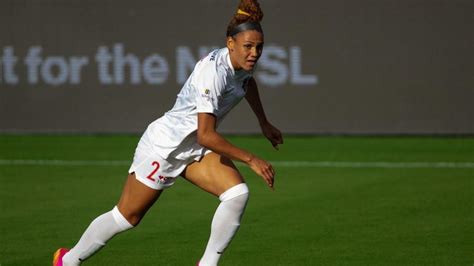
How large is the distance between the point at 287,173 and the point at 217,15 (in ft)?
13.2

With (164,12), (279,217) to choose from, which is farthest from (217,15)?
(279,217)

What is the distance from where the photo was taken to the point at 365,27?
1627 cm

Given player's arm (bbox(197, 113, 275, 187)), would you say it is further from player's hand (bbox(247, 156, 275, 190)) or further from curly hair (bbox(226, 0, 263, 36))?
curly hair (bbox(226, 0, 263, 36))

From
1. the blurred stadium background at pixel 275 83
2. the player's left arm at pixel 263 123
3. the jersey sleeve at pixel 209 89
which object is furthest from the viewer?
the blurred stadium background at pixel 275 83

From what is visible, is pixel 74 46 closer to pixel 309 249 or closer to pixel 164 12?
pixel 164 12

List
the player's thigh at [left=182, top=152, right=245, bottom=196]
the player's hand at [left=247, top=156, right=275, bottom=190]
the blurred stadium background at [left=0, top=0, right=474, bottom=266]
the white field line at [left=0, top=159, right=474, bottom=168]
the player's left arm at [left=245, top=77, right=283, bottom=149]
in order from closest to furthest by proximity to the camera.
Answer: the player's hand at [left=247, top=156, right=275, bottom=190], the player's thigh at [left=182, top=152, right=245, bottom=196], the player's left arm at [left=245, top=77, right=283, bottom=149], the white field line at [left=0, top=159, right=474, bottom=168], the blurred stadium background at [left=0, top=0, right=474, bottom=266]

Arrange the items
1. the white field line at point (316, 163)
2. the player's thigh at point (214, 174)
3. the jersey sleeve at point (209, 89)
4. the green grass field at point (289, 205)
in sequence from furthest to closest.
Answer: the white field line at point (316, 163)
the green grass field at point (289, 205)
the player's thigh at point (214, 174)
the jersey sleeve at point (209, 89)

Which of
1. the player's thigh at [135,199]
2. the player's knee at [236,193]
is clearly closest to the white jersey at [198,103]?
the player's thigh at [135,199]

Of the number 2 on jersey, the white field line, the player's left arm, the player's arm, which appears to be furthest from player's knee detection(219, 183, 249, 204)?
the white field line

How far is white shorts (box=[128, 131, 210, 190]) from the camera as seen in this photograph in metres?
6.93

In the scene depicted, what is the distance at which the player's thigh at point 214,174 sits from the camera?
6.84 metres

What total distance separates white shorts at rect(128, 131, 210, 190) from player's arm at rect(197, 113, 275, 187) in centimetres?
46

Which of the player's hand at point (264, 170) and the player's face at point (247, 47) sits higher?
the player's face at point (247, 47)

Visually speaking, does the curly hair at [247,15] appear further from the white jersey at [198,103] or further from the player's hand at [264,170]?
the player's hand at [264,170]
